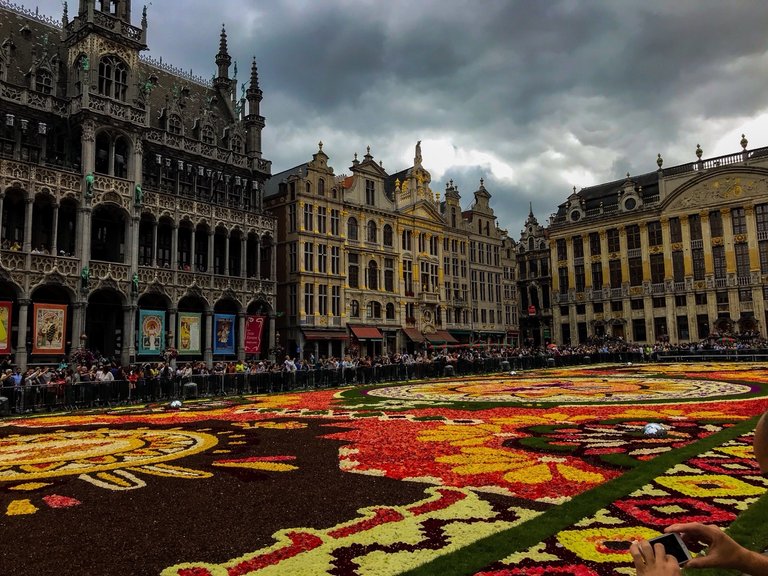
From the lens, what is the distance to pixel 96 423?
562 inches

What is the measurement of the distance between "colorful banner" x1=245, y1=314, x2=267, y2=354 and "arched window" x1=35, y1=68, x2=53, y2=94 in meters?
16.4

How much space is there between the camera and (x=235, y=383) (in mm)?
23594

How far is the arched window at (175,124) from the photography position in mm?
37562

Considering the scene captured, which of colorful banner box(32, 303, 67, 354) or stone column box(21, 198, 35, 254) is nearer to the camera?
colorful banner box(32, 303, 67, 354)

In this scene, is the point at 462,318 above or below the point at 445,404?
above

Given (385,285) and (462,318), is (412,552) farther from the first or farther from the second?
(462,318)

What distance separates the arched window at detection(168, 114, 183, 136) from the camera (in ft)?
123

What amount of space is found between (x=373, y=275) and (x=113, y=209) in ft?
69.7

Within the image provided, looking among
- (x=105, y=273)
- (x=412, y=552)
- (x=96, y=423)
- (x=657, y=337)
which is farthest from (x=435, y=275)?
(x=412, y=552)

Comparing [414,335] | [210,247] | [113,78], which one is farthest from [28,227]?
[414,335]

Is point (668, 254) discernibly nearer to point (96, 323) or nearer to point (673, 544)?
point (96, 323)

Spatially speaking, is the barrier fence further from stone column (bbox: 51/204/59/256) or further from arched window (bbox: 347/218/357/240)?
arched window (bbox: 347/218/357/240)

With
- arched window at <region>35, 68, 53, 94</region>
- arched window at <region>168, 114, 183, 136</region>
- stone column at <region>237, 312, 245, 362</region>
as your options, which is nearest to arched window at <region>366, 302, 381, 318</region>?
stone column at <region>237, 312, 245, 362</region>

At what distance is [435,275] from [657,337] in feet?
75.0
